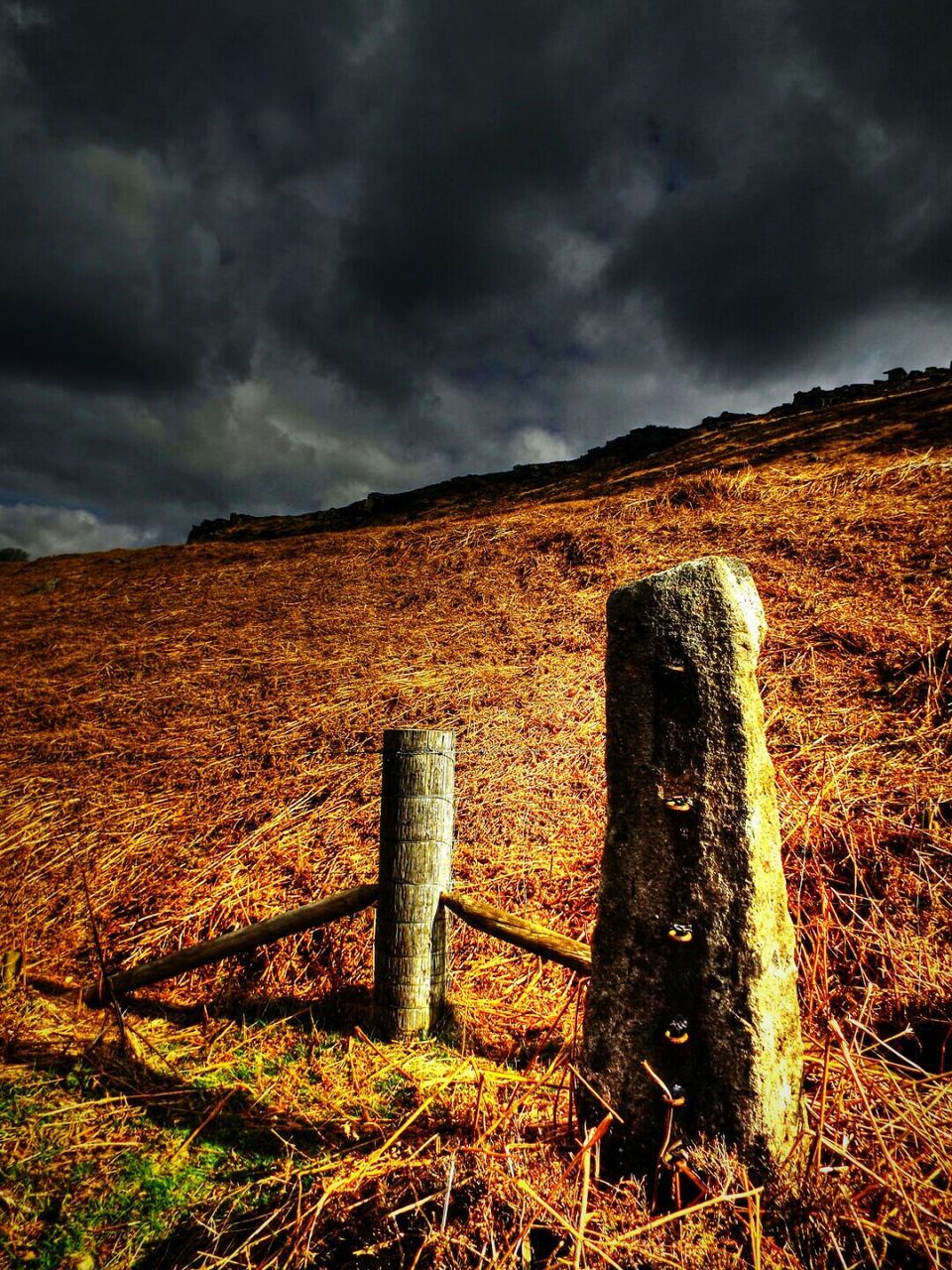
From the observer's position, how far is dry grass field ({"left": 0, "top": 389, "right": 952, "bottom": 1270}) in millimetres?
1322

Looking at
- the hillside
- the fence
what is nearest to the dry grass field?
the fence

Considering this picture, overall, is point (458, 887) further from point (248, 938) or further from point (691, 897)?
point (691, 897)

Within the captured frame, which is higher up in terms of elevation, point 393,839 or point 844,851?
point 393,839

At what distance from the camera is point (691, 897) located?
4.44ft

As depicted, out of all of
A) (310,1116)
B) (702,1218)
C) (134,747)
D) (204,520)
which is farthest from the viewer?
(204,520)

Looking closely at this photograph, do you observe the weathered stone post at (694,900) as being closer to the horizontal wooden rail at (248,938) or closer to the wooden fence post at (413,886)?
the wooden fence post at (413,886)

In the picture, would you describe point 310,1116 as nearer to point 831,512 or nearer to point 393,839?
point 393,839

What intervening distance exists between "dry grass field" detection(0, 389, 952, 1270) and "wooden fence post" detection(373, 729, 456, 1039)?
14 cm

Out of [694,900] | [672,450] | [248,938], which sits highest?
[672,450]

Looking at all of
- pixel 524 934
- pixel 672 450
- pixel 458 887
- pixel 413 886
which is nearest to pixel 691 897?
pixel 524 934

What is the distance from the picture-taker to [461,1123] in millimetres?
1618

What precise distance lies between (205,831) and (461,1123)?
6.94ft

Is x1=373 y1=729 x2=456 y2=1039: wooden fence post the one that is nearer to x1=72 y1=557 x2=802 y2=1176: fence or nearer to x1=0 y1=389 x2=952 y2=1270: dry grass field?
x1=0 y1=389 x2=952 y2=1270: dry grass field

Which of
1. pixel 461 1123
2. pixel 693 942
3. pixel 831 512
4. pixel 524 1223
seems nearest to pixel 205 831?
pixel 461 1123
